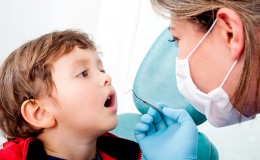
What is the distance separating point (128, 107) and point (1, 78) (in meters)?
1.03

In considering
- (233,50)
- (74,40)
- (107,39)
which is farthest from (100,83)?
(107,39)

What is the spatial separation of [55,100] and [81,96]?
0.08 metres

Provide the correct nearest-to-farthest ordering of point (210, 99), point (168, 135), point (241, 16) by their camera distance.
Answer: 1. point (241, 16)
2. point (210, 99)
3. point (168, 135)

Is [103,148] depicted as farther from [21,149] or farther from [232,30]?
[232,30]

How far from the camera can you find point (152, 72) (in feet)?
4.24

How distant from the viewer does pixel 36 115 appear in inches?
36.3

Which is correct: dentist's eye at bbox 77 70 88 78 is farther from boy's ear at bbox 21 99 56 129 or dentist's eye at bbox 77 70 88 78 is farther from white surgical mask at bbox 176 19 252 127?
white surgical mask at bbox 176 19 252 127

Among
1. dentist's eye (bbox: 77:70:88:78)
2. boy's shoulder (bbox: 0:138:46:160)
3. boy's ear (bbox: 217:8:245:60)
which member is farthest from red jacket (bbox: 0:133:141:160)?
boy's ear (bbox: 217:8:245:60)

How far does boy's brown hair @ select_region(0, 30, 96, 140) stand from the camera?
910 mm

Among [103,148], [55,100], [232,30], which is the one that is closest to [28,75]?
[55,100]

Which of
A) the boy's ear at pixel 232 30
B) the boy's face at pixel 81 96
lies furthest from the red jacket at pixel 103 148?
the boy's ear at pixel 232 30

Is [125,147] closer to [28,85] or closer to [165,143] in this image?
[165,143]

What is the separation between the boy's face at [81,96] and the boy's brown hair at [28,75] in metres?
0.03

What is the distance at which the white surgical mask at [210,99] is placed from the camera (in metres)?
0.84
